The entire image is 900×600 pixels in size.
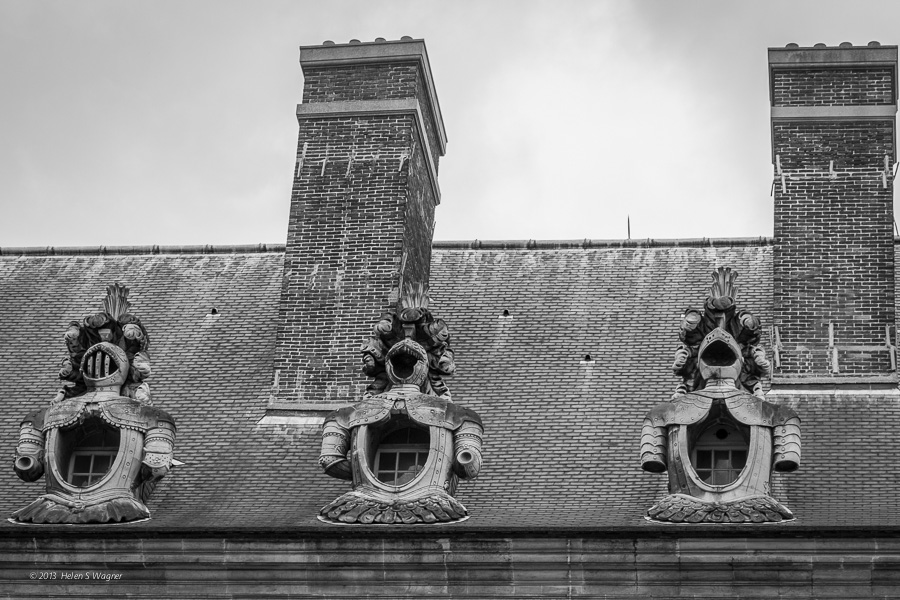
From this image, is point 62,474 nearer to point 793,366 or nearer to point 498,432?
point 498,432

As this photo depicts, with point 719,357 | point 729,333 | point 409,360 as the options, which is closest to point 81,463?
point 409,360

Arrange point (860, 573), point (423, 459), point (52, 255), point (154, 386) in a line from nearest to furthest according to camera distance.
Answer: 1. point (860, 573)
2. point (423, 459)
3. point (154, 386)
4. point (52, 255)

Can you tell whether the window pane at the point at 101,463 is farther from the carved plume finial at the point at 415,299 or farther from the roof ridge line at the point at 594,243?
the roof ridge line at the point at 594,243

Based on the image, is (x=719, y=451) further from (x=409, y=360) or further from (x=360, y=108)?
(x=360, y=108)

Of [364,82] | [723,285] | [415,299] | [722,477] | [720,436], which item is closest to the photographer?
[722,477]

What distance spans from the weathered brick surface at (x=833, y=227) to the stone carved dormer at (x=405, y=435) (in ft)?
14.8

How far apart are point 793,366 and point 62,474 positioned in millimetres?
8811

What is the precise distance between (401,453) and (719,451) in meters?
3.62

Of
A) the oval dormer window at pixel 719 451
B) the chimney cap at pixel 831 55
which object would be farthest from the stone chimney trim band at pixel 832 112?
the oval dormer window at pixel 719 451

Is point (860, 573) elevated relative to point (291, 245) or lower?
lower

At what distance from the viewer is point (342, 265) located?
27.4 meters

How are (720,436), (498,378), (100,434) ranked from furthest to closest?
1. (498,378)
2. (100,434)
3. (720,436)

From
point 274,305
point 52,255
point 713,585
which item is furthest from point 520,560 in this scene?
point 52,255

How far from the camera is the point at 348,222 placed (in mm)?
27703
